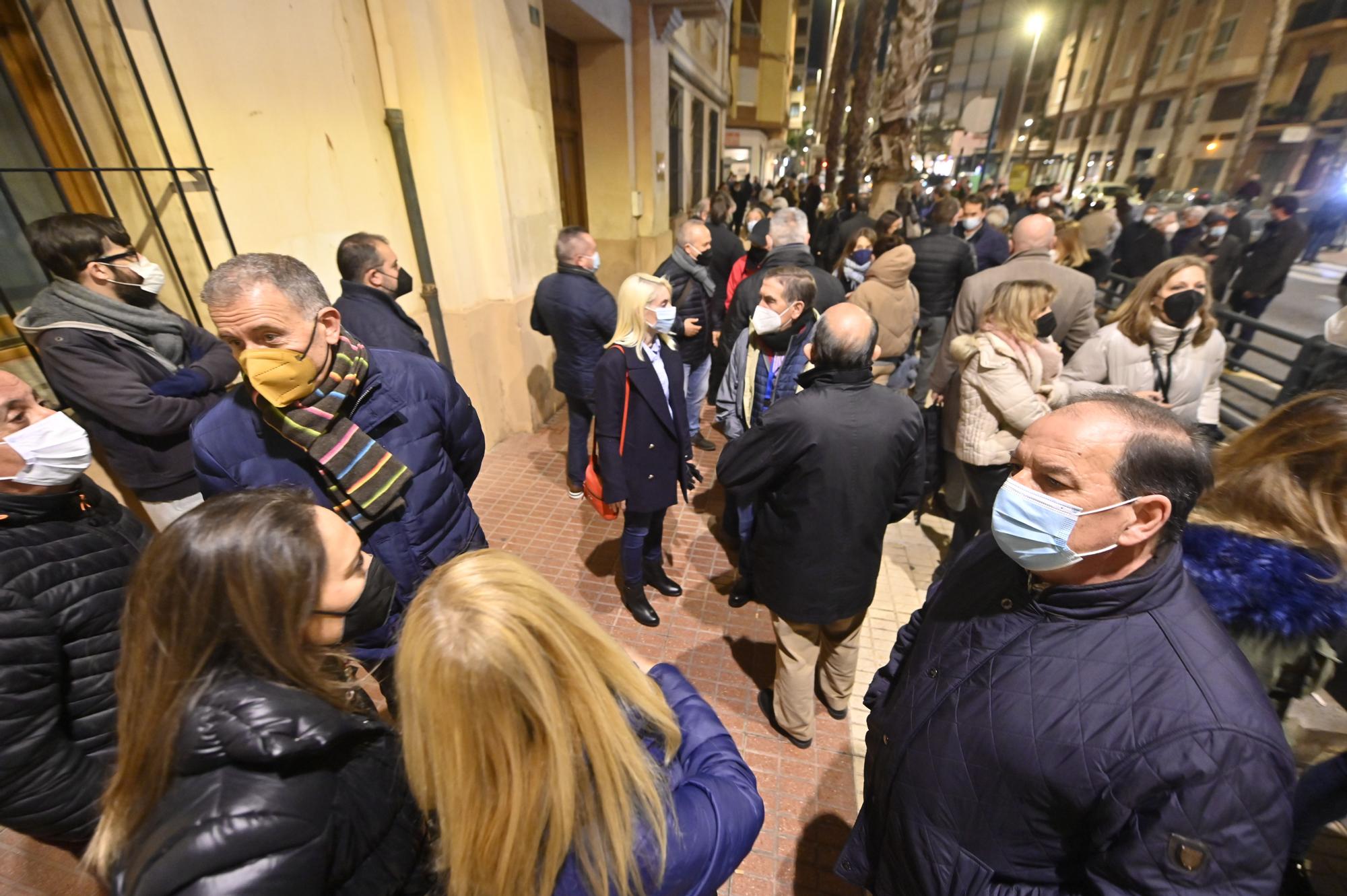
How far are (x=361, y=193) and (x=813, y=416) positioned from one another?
3793 millimetres

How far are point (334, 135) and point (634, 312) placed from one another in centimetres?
262

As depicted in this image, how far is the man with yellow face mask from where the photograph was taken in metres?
1.62

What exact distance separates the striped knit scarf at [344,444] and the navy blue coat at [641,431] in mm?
1213

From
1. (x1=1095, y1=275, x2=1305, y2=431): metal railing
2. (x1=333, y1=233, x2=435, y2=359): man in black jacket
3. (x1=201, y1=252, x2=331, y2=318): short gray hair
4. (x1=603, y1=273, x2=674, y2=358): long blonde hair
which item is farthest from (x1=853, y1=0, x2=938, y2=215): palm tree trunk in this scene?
(x1=201, y1=252, x2=331, y2=318): short gray hair

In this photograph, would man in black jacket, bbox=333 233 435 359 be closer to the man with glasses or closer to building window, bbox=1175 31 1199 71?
the man with glasses

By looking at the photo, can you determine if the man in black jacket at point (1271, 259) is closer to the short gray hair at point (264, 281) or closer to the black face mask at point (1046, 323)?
the black face mask at point (1046, 323)

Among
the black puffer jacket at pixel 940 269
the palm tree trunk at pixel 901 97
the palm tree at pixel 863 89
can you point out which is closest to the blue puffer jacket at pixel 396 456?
the black puffer jacket at pixel 940 269

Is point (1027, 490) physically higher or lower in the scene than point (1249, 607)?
higher

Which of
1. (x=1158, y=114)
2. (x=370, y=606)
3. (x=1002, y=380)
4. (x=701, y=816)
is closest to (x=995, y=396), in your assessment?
(x=1002, y=380)

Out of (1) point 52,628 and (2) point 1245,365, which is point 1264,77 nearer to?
(2) point 1245,365

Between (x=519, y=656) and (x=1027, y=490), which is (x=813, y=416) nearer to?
(x=1027, y=490)

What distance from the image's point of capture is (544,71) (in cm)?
521

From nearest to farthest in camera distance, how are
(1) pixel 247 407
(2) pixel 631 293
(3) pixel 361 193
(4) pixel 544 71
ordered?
(1) pixel 247 407 → (2) pixel 631 293 → (3) pixel 361 193 → (4) pixel 544 71

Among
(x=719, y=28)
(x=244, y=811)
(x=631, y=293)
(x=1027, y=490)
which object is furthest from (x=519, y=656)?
(x=719, y=28)
